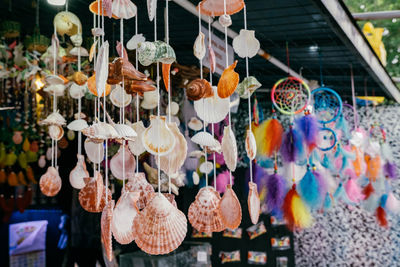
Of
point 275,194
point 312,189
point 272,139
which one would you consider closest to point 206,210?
point 275,194

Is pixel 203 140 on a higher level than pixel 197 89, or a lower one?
lower

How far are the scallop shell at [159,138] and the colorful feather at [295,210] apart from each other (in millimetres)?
1582

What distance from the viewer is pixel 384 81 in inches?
139

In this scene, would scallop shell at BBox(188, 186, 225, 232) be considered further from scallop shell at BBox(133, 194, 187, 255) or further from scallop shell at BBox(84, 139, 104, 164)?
scallop shell at BBox(84, 139, 104, 164)

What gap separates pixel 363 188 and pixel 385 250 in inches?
58.3

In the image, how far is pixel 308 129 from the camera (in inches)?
95.2

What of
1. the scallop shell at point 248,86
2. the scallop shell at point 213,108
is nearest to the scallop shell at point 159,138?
the scallop shell at point 213,108

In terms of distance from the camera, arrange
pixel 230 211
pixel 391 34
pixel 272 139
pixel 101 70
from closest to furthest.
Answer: pixel 101 70, pixel 230 211, pixel 272 139, pixel 391 34

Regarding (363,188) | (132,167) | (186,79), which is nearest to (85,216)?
(186,79)

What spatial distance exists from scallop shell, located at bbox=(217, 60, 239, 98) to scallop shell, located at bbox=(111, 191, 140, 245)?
32cm

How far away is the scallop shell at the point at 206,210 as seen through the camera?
954 mm

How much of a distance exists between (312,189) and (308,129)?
35 cm

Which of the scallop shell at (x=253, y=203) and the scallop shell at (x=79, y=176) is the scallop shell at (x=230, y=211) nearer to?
the scallop shell at (x=253, y=203)

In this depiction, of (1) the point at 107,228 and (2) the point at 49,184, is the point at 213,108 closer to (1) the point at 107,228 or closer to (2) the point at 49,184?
(1) the point at 107,228
